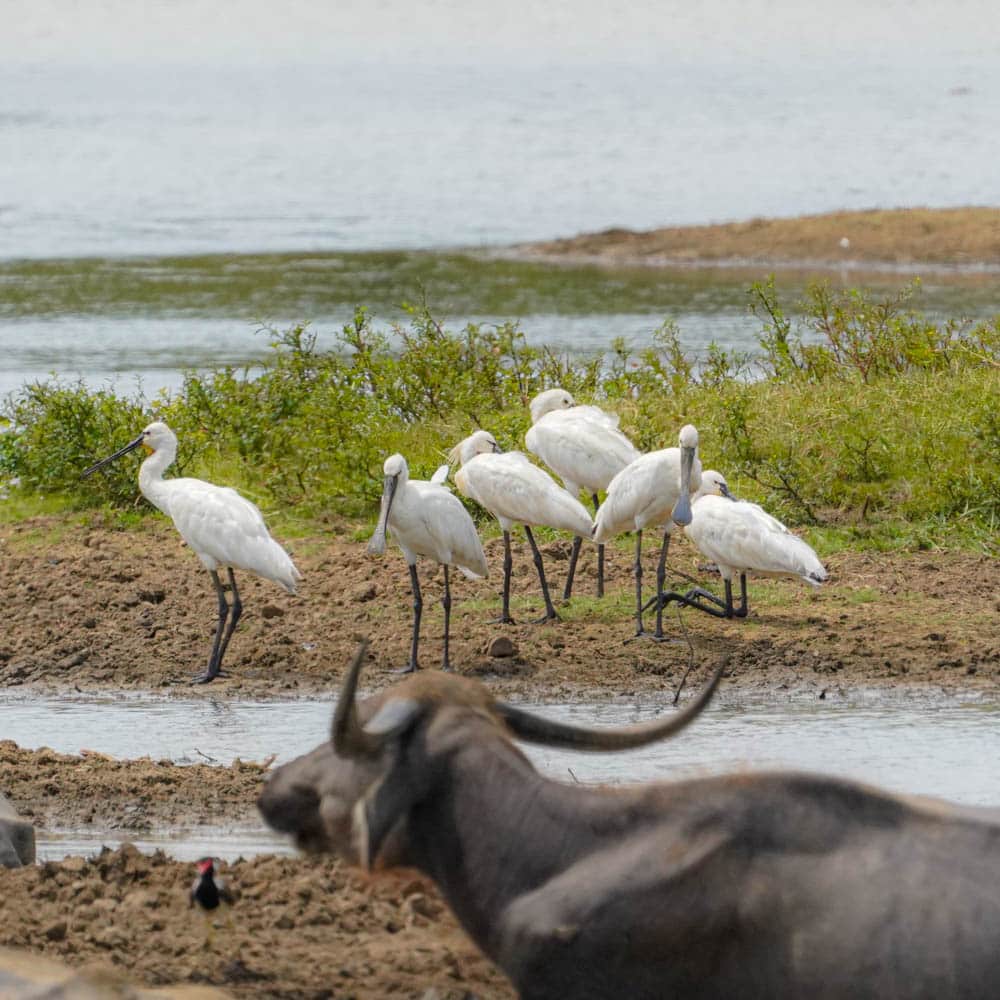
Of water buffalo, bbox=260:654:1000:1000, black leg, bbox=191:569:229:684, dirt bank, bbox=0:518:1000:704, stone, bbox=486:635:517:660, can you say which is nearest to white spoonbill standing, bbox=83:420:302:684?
black leg, bbox=191:569:229:684

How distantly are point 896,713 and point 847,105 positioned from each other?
102894 millimetres

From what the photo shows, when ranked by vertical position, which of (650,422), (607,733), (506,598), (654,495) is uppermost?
(607,733)

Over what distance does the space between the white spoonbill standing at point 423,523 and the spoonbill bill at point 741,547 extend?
1.20 m

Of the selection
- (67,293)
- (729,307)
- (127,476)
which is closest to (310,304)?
(67,293)

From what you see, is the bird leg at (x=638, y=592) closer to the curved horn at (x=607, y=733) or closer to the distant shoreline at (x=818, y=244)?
the curved horn at (x=607, y=733)

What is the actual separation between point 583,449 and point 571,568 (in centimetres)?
→ 77

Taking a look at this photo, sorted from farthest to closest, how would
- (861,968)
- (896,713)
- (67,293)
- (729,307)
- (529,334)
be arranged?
1. (67,293)
2. (729,307)
3. (529,334)
4. (896,713)
5. (861,968)

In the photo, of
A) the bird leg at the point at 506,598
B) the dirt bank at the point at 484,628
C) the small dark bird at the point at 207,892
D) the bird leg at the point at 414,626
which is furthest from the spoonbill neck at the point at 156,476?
the small dark bird at the point at 207,892

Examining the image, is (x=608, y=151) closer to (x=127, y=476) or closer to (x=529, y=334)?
(x=529, y=334)

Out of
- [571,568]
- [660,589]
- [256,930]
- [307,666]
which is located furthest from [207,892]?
[571,568]

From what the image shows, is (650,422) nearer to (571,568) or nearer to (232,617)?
(571,568)

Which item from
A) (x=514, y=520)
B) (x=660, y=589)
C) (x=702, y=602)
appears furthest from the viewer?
(x=514, y=520)

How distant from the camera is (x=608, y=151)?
247ft

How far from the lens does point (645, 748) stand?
7129mm
